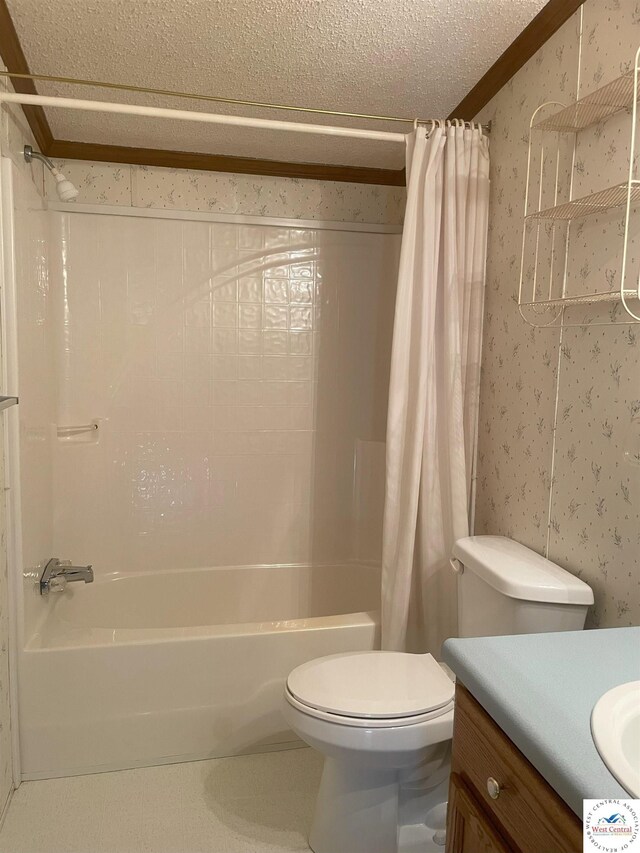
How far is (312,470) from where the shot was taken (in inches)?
114

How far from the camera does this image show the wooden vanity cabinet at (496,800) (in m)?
0.79

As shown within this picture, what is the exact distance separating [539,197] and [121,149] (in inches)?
66.4

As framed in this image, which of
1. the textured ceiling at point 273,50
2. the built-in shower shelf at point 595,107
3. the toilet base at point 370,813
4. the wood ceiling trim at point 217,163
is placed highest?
the textured ceiling at point 273,50

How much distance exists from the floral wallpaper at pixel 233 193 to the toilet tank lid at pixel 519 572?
A: 167 centimetres

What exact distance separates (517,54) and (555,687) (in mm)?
1731

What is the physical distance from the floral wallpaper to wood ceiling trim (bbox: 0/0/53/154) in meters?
0.21

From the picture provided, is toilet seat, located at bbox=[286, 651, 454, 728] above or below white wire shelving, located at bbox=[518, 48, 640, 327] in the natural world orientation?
below

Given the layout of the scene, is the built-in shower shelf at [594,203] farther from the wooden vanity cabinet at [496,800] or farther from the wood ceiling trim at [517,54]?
the wooden vanity cabinet at [496,800]

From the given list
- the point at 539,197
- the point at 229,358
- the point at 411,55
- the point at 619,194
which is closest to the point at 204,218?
the point at 229,358

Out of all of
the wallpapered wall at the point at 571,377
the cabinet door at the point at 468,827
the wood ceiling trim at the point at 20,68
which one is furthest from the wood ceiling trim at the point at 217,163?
the cabinet door at the point at 468,827

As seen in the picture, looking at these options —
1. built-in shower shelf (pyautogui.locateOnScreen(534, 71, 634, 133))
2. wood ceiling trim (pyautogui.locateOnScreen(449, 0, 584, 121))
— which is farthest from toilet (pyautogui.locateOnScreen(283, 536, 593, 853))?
wood ceiling trim (pyautogui.locateOnScreen(449, 0, 584, 121))

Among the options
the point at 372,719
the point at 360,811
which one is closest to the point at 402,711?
the point at 372,719

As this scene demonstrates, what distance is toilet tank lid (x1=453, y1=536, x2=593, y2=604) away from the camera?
1.49m

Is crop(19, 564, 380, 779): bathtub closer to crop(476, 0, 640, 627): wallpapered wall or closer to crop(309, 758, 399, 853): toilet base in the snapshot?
crop(309, 758, 399, 853): toilet base
